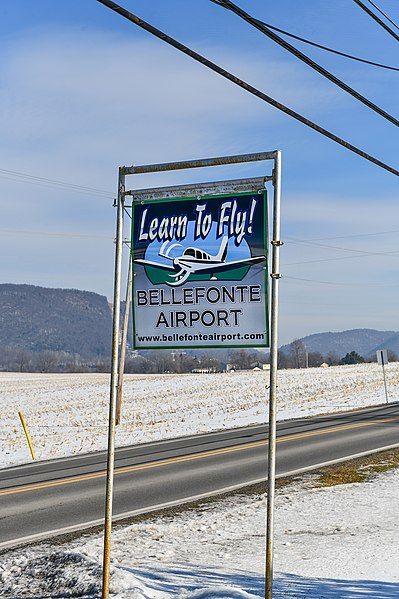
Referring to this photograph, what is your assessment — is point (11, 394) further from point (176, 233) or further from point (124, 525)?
point (176, 233)

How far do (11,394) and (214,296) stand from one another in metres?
52.4

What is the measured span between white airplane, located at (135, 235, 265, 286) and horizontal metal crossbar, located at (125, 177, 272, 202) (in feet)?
1.39

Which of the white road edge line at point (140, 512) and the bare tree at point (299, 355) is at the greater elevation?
the bare tree at point (299, 355)

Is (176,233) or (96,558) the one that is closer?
(176,233)

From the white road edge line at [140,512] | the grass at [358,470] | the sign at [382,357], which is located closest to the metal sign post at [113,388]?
the white road edge line at [140,512]

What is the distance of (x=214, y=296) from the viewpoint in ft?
22.1

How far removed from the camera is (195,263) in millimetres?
6793

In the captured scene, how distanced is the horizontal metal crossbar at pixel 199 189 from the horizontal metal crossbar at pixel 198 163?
16 cm

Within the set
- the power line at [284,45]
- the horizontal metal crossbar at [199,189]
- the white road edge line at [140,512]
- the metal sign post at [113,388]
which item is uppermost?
the power line at [284,45]

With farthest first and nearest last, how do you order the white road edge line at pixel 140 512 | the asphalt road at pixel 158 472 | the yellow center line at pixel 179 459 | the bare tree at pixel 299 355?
1. the bare tree at pixel 299 355
2. the yellow center line at pixel 179 459
3. the asphalt road at pixel 158 472
4. the white road edge line at pixel 140 512

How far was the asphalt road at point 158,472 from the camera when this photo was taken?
1246 cm

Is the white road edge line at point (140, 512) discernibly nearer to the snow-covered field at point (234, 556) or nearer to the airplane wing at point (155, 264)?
the snow-covered field at point (234, 556)

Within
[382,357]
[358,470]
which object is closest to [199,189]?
[358,470]

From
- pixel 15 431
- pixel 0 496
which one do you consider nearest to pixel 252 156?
pixel 0 496
